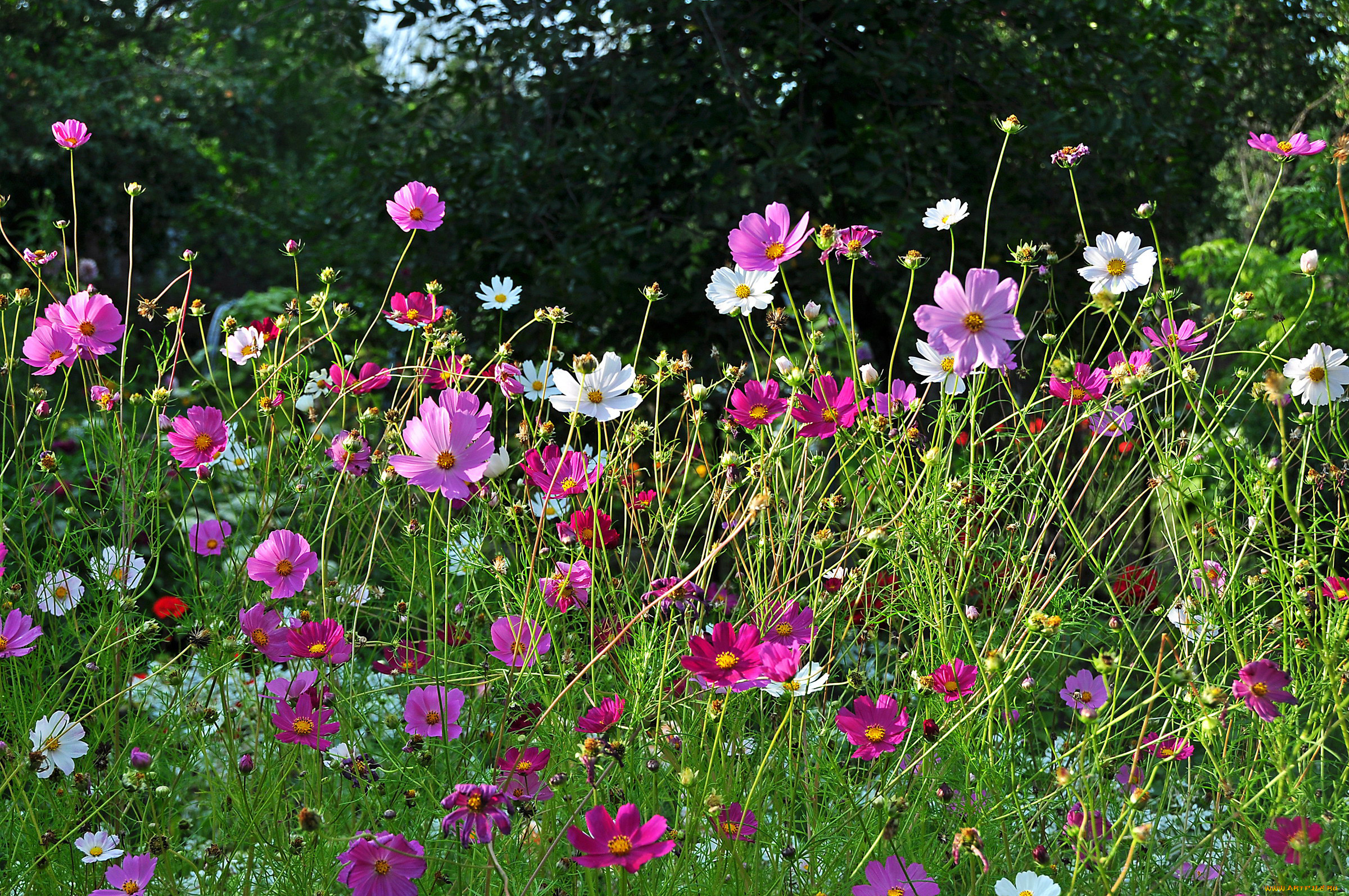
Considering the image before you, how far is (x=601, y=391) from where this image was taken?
1.28 meters

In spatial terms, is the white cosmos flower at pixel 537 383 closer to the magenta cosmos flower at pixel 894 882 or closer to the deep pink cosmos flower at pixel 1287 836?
the magenta cosmos flower at pixel 894 882

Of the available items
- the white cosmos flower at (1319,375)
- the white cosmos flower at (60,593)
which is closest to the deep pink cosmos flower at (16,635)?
the white cosmos flower at (60,593)

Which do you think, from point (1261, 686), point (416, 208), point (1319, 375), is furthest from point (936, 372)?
point (416, 208)

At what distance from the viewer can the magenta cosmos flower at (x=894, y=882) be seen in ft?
3.31

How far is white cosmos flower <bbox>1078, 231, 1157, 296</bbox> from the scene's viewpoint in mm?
1287

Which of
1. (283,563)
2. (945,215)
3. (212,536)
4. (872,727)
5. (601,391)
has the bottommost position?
(212,536)

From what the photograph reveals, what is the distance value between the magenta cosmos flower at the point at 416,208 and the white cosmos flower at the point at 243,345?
26 centimetres

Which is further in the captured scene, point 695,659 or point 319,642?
Answer: point 319,642

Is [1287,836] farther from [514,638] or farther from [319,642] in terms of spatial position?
[319,642]

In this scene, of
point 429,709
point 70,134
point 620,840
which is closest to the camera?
point 620,840

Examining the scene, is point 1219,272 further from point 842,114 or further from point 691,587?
point 691,587

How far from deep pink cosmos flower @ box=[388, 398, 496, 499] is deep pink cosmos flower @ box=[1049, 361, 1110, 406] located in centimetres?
66

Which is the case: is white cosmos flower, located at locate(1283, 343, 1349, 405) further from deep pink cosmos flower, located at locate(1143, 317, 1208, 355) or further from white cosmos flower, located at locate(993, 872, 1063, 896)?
white cosmos flower, located at locate(993, 872, 1063, 896)

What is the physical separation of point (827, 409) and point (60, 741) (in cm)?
88
